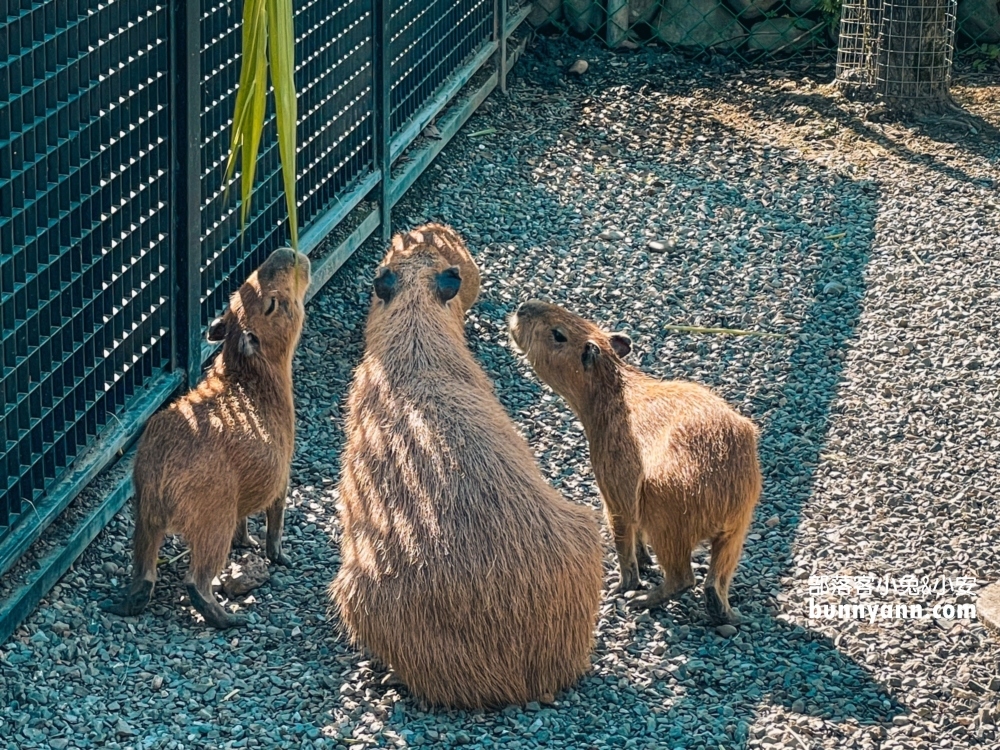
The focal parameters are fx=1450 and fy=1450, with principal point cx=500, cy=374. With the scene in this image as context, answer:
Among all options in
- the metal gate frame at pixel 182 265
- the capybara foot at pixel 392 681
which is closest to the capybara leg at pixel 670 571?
the capybara foot at pixel 392 681

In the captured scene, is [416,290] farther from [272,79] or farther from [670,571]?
[272,79]

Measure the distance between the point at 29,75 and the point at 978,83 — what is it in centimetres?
692

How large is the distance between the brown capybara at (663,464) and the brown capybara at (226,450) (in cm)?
94

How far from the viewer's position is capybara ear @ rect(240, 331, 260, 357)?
4.34 meters

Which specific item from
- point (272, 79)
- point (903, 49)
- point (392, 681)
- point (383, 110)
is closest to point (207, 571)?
point (392, 681)

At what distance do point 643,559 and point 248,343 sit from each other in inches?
56.6

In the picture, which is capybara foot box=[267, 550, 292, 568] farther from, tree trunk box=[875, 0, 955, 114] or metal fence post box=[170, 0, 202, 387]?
tree trunk box=[875, 0, 955, 114]

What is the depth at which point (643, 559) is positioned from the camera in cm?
468

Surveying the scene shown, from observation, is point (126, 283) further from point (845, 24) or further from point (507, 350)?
point (845, 24)

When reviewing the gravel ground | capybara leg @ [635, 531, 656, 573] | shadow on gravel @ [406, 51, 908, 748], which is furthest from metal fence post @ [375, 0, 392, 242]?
capybara leg @ [635, 531, 656, 573]

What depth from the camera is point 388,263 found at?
488cm

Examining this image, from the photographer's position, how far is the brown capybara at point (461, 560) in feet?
12.0

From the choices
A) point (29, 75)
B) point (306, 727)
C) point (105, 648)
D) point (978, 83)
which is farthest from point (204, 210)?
point (978, 83)

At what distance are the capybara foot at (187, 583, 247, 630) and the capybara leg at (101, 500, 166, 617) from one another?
0.12 m
